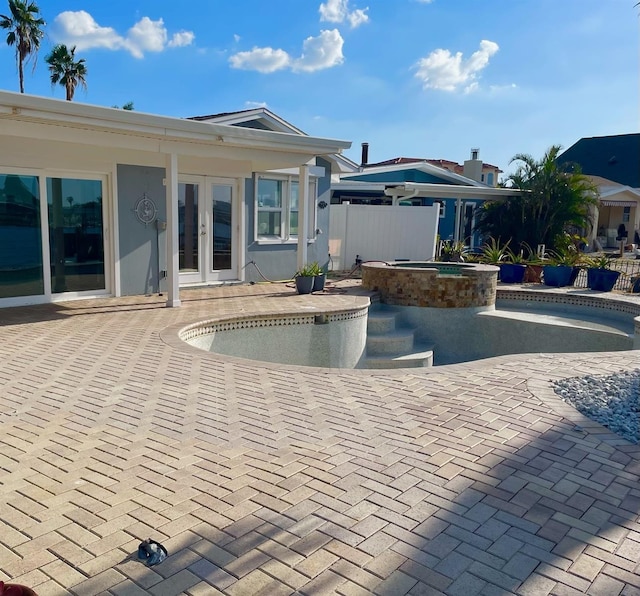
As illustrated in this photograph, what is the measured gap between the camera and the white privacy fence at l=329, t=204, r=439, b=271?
16281 mm

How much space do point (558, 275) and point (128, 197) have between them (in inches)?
387

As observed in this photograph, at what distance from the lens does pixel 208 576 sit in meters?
2.54

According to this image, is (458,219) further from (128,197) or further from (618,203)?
(128,197)

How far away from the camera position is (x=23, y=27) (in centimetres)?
2812

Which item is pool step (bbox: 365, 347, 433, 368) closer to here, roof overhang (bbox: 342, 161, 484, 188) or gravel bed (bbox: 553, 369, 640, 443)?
gravel bed (bbox: 553, 369, 640, 443)

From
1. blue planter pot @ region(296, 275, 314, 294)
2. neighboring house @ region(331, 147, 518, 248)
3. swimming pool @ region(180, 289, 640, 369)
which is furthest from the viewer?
neighboring house @ region(331, 147, 518, 248)

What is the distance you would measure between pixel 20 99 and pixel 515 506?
6.89 metres

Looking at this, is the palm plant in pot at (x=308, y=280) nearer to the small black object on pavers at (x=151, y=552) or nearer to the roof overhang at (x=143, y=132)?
the roof overhang at (x=143, y=132)

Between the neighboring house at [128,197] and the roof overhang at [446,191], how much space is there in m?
5.99

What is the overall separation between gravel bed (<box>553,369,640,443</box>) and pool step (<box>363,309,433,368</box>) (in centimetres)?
409

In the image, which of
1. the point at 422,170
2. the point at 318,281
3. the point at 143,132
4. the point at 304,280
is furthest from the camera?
the point at 422,170

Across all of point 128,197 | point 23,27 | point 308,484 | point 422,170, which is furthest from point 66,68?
point 308,484

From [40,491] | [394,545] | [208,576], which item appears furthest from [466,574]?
[40,491]

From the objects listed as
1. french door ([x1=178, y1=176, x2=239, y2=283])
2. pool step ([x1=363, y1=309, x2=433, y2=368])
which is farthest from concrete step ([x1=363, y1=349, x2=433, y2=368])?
french door ([x1=178, y1=176, x2=239, y2=283])
